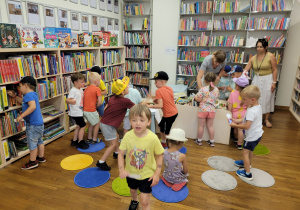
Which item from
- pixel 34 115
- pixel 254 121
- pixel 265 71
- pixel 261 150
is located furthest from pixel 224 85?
pixel 34 115

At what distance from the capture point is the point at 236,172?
9.34 feet

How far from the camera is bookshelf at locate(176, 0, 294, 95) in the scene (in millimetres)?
5094

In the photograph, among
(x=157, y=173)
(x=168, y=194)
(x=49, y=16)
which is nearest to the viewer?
(x=157, y=173)

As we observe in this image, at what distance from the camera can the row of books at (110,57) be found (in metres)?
4.91

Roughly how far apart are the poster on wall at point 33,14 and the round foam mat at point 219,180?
3.76m

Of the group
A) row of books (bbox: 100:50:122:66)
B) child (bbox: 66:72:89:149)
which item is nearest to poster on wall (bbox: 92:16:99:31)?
row of books (bbox: 100:50:122:66)

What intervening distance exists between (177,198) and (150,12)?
534 centimetres

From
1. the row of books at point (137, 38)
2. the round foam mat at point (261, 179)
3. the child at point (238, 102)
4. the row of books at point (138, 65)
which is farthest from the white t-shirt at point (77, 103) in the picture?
the row of books at point (137, 38)

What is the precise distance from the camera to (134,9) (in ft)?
20.5

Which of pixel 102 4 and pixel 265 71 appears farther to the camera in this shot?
pixel 102 4

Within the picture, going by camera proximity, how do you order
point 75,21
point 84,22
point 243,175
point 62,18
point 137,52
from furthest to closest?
point 137,52 < point 84,22 < point 75,21 < point 62,18 < point 243,175

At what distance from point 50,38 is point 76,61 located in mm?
702

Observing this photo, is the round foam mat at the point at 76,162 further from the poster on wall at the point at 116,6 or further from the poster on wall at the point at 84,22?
the poster on wall at the point at 116,6

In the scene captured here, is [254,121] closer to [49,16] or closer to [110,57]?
[110,57]
